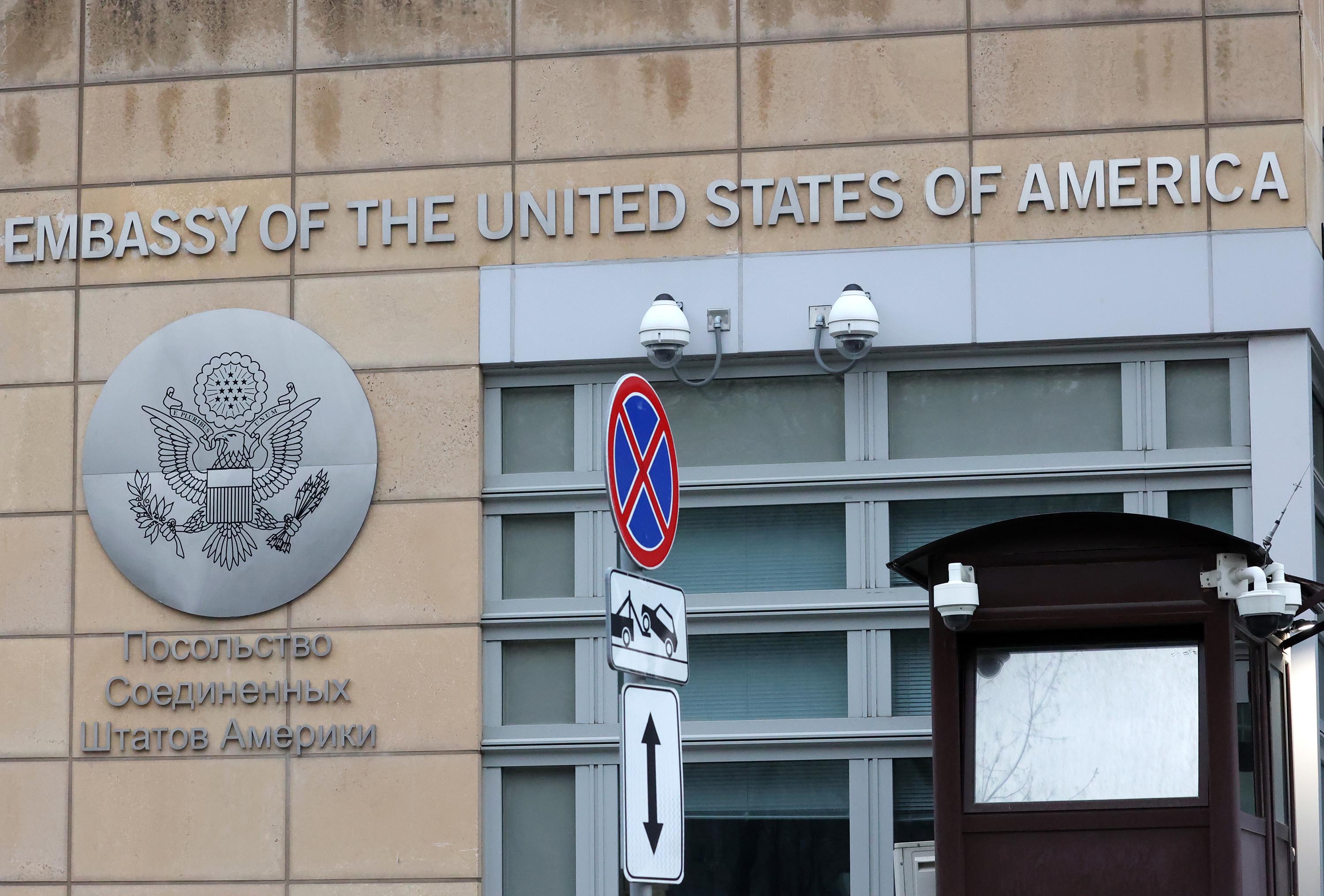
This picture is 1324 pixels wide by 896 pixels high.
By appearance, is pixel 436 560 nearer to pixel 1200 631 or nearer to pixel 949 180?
pixel 949 180

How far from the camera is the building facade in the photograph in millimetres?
12219

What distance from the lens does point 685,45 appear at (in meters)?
12.9

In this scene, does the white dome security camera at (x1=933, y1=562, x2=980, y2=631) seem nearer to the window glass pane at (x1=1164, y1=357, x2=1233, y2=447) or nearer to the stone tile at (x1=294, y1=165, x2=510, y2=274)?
the window glass pane at (x1=1164, y1=357, x2=1233, y2=447)

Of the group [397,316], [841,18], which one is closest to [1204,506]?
[841,18]

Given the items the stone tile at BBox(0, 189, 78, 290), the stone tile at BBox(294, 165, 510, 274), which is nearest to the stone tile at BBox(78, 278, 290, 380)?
the stone tile at BBox(0, 189, 78, 290)

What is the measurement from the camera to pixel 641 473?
7.91 metres

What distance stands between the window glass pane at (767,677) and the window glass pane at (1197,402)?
2.50 m

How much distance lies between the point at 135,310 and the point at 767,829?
18.2 ft

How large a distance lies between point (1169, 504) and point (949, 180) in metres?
2.49

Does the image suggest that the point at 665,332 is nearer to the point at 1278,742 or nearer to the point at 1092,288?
the point at 1092,288

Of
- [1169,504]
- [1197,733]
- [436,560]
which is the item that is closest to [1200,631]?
[1197,733]

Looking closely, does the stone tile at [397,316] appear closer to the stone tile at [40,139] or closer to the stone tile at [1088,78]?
the stone tile at [40,139]

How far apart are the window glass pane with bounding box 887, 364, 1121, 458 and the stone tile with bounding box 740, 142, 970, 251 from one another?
91cm

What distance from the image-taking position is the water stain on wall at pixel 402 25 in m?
13.2
